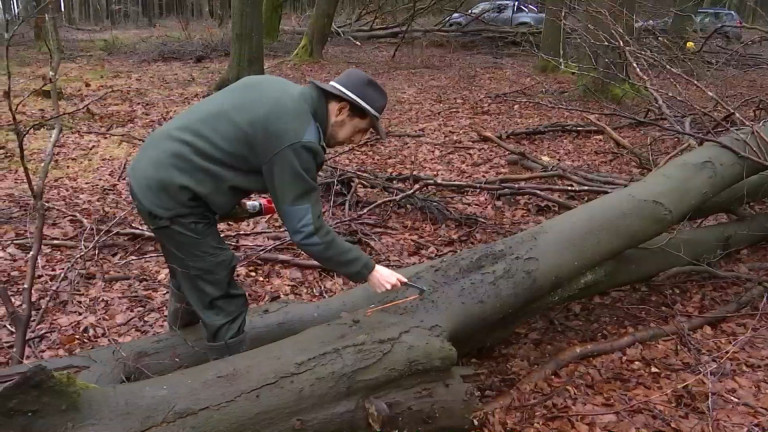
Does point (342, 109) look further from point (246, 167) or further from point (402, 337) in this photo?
point (402, 337)

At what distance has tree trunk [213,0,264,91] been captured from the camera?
→ 9.40m

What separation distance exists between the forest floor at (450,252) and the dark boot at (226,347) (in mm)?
893

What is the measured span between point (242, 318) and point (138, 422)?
74cm

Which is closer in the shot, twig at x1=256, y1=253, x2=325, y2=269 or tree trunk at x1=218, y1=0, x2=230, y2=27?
twig at x1=256, y1=253, x2=325, y2=269

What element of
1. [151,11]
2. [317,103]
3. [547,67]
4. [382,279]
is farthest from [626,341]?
[151,11]

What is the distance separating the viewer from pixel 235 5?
9.46 metres

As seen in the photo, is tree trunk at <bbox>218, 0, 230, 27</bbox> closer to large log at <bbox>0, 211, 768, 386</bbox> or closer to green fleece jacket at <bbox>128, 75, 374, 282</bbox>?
large log at <bbox>0, 211, 768, 386</bbox>

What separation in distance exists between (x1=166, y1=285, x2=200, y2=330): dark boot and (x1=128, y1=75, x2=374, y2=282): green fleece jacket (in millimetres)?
581

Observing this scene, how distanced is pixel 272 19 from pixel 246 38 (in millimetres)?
7154

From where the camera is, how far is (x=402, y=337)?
259cm

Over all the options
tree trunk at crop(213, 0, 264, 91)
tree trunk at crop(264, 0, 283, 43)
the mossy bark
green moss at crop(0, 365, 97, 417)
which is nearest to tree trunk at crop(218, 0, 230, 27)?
the mossy bark

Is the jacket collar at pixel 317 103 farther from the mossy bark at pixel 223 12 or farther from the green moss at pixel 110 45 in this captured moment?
the mossy bark at pixel 223 12

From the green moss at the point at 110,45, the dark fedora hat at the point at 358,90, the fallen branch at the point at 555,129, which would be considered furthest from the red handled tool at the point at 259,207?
the green moss at the point at 110,45

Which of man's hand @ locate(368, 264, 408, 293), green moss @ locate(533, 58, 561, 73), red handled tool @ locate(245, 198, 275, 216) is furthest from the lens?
green moss @ locate(533, 58, 561, 73)
